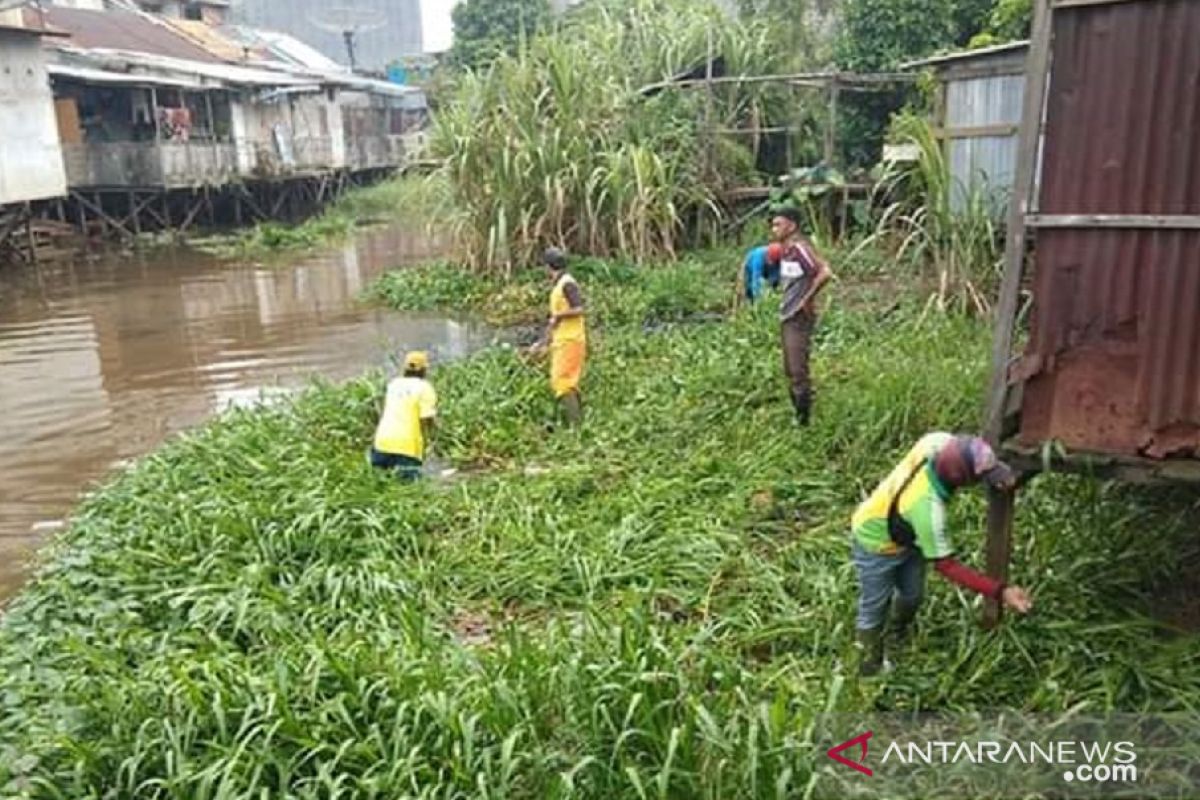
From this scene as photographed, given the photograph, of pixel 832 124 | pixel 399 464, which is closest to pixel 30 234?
pixel 832 124

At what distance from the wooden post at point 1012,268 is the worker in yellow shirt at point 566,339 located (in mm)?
3904

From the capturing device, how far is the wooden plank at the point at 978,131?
944cm

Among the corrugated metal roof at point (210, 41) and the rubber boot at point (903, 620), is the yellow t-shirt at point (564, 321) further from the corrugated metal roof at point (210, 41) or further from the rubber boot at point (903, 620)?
the corrugated metal roof at point (210, 41)

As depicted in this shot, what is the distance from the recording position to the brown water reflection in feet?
27.1

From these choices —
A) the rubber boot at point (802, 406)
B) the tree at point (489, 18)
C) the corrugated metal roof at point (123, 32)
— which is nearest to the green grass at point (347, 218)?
the corrugated metal roof at point (123, 32)

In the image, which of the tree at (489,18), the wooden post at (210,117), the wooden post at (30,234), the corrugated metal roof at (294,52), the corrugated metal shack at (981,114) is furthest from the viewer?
the corrugated metal roof at (294,52)

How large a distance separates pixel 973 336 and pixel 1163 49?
4.57m

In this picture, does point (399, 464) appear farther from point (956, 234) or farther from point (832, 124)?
point (832, 124)

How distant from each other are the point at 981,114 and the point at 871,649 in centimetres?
723

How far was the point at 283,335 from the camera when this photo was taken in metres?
13.3

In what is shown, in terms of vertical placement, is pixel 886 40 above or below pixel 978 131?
above

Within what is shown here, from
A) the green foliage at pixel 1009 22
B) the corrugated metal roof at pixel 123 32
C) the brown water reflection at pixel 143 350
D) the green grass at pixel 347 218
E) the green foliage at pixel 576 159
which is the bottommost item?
the brown water reflection at pixel 143 350

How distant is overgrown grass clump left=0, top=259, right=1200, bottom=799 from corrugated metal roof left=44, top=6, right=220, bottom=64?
71.3 ft

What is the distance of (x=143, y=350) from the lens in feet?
41.6
